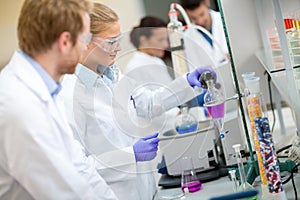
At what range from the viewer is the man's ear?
4.55 feet

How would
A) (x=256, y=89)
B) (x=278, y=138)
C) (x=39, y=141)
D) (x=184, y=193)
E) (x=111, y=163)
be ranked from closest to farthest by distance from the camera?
(x=39, y=141)
(x=256, y=89)
(x=111, y=163)
(x=184, y=193)
(x=278, y=138)

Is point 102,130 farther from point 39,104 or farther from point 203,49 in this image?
point 203,49

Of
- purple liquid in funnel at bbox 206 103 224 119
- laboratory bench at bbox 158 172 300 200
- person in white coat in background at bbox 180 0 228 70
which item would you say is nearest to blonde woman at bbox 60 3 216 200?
laboratory bench at bbox 158 172 300 200

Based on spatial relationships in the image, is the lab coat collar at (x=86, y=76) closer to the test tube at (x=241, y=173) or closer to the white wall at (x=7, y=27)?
the test tube at (x=241, y=173)

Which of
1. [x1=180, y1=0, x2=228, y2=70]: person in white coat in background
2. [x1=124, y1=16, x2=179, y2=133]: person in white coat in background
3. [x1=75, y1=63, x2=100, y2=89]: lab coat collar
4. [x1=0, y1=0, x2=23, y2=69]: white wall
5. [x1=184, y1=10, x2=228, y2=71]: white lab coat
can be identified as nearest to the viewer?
[x1=75, y1=63, x2=100, y2=89]: lab coat collar

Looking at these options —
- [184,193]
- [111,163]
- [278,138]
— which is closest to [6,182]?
[111,163]

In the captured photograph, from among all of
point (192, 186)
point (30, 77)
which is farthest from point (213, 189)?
point (30, 77)

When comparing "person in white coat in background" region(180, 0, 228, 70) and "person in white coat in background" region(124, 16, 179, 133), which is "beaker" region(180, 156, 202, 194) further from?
"person in white coat in background" region(180, 0, 228, 70)

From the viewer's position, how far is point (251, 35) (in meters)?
2.52

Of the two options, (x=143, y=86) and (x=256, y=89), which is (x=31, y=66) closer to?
(x=256, y=89)

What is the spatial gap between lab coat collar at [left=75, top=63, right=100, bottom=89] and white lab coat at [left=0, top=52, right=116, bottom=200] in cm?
44

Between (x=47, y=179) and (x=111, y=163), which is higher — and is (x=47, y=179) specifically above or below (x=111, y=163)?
above

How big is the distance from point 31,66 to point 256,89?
723 millimetres

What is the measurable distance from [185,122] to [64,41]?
1.02m
